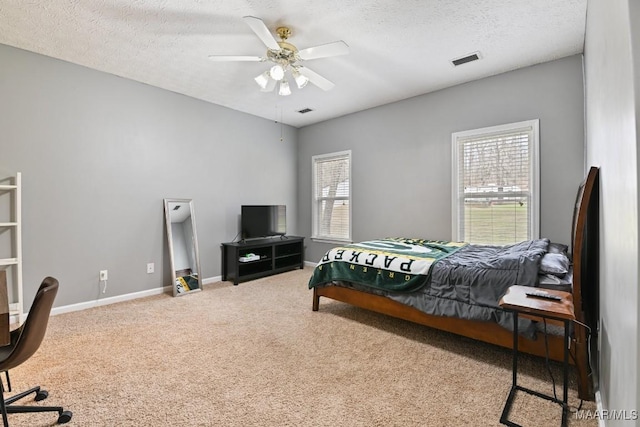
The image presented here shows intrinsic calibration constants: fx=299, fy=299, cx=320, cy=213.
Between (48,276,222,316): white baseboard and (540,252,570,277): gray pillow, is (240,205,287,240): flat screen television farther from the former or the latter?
(540,252,570,277): gray pillow

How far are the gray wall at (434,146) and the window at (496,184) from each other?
95mm

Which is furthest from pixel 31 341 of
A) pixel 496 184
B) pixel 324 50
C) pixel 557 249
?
pixel 496 184

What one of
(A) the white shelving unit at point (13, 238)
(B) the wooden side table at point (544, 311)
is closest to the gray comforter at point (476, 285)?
(B) the wooden side table at point (544, 311)

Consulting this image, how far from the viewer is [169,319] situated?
3.13 metres

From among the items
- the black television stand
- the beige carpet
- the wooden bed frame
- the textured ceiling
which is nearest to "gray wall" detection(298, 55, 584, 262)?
the textured ceiling

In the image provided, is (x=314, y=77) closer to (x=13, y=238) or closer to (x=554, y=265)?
(x=554, y=265)

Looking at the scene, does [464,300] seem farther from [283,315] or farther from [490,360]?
[283,315]

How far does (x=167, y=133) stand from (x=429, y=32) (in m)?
3.46

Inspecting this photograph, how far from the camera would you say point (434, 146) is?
13.7ft

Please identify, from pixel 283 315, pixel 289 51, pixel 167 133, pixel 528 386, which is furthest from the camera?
pixel 167 133

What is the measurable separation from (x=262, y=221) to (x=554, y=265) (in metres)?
3.94

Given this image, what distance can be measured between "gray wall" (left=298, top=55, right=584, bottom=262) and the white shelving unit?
157 inches

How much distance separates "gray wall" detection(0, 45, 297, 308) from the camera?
309 cm

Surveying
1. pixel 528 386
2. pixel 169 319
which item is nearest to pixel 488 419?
pixel 528 386
